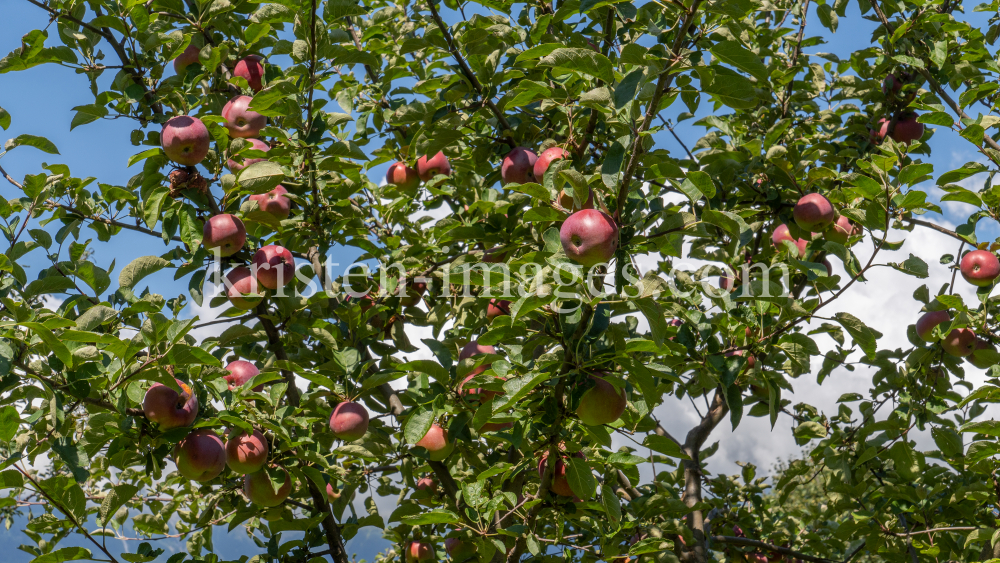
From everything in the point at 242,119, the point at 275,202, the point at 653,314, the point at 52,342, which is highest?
the point at 242,119

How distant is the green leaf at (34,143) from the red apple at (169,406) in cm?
121

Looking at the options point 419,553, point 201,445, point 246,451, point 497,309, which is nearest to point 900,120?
point 497,309

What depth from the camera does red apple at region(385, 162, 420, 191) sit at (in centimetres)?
409

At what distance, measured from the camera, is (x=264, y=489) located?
2.96 metres

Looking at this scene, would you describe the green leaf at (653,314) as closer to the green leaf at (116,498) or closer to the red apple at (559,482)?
the red apple at (559,482)

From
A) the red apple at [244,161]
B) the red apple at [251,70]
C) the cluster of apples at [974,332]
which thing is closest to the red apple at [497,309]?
the red apple at [244,161]

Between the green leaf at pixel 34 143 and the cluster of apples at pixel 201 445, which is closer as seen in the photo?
the cluster of apples at pixel 201 445

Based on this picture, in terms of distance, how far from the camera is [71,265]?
282cm

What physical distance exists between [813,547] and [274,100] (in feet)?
13.6

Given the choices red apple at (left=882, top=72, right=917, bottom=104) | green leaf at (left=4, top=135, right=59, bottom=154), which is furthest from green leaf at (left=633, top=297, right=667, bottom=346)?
red apple at (left=882, top=72, right=917, bottom=104)

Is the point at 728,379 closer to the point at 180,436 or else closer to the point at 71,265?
the point at 180,436

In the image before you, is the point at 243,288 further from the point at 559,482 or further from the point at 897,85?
the point at 897,85

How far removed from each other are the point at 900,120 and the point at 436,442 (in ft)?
11.1

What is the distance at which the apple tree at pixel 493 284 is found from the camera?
2.12 metres
